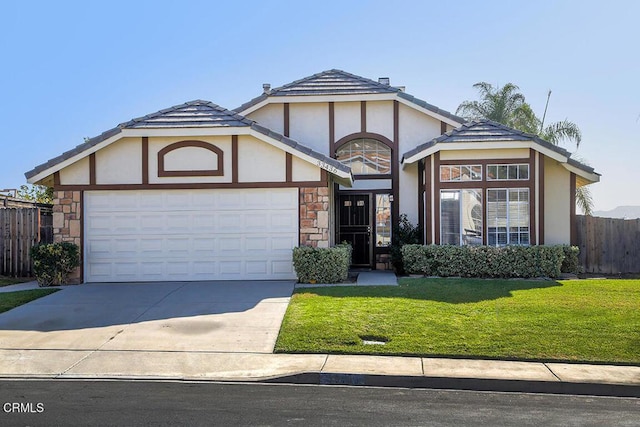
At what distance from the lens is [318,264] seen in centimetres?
1322

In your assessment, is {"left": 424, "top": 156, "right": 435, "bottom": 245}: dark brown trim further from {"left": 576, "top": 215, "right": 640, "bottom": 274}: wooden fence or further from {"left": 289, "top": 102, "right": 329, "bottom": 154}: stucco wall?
{"left": 576, "top": 215, "right": 640, "bottom": 274}: wooden fence

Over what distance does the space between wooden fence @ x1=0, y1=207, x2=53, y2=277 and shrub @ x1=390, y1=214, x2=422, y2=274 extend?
9890 mm

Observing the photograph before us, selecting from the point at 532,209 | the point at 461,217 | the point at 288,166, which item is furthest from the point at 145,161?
the point at 532,209

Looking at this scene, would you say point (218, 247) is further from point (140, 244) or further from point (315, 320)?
point (315, 320)

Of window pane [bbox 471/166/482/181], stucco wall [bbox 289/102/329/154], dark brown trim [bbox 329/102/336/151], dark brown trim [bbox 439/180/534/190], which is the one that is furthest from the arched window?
window pane [bbox 471/166/482/181]

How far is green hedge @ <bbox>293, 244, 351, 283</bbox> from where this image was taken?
13227mm

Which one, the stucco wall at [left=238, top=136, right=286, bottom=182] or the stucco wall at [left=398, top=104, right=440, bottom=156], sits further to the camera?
the stucco wall at [left=398, top=104, right=440, bottom=156]

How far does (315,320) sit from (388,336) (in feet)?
4.50

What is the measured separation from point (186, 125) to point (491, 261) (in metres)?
8.41

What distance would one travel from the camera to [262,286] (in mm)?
12969

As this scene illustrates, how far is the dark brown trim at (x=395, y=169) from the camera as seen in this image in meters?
16.9

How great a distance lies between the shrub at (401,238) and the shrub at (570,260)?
389cm

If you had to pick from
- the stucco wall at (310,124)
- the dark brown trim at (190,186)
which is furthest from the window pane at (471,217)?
the stucco wall at (310,124)

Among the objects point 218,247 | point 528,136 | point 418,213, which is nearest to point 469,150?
point 528,136
